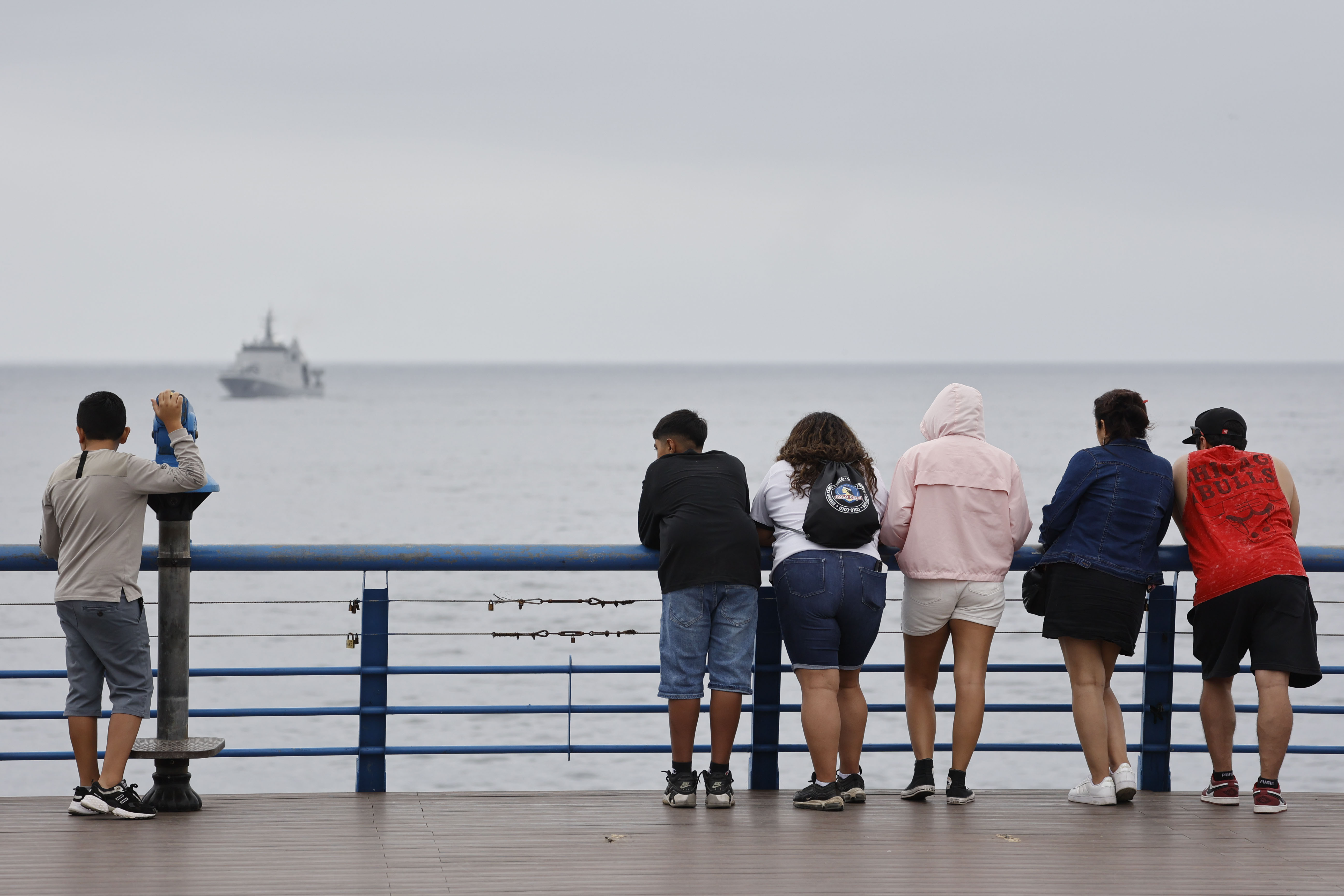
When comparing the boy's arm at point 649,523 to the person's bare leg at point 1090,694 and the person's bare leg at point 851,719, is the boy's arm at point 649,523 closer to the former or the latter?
the person's bare leg at point 851,719

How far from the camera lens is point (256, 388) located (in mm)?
152625

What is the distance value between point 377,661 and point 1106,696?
2.97 metres

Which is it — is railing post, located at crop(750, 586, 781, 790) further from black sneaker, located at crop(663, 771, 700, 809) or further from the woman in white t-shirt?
black sneaker, located at crop(663, 771, 700, 809)

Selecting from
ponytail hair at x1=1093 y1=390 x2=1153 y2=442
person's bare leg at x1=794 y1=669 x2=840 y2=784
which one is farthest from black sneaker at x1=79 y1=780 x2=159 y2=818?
ponytail hair at x1=1093 y1=390 x2=1153 y2=442

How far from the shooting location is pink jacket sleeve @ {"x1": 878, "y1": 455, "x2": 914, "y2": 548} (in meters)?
5.34

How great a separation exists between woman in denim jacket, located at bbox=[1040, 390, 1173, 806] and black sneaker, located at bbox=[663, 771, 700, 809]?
1.53m

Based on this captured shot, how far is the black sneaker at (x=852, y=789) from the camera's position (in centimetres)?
529

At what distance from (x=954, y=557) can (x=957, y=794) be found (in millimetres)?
983

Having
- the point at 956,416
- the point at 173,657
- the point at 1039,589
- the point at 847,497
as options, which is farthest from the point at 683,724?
the point at 173,657

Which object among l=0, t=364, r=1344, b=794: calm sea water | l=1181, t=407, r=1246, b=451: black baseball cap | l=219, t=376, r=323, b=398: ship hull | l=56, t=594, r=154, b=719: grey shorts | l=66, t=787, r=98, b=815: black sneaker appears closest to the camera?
l=56, t=594, r=154, b=719: grey shorts

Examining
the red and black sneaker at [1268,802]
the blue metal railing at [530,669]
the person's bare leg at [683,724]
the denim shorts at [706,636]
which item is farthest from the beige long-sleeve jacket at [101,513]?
the red and black sneaker at [1268,802]

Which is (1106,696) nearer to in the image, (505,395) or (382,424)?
(382,424)

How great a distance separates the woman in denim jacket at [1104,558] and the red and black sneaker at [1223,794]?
348mm

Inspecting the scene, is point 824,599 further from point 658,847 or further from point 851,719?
point 658,847
